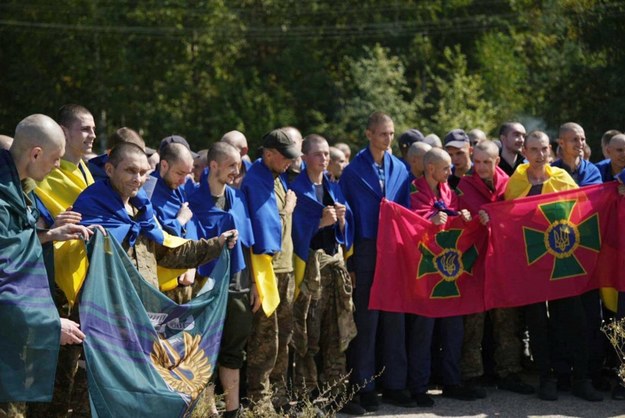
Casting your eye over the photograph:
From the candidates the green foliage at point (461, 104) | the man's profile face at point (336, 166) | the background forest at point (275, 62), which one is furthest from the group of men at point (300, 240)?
the background forest at point (275, 62)

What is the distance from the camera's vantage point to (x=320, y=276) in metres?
8.77

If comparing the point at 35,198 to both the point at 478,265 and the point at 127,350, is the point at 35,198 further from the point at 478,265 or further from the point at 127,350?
the point at 478,265

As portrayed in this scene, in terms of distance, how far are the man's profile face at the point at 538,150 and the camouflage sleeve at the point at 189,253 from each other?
350cm

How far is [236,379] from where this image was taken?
311 inches

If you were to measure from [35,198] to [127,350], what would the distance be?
1247mm

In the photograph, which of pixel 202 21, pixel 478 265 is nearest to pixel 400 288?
pixel 478 265

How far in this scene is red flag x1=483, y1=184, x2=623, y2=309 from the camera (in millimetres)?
9305

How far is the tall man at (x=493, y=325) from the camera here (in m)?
9.48

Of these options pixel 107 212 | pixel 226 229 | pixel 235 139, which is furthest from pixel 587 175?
pixel 107 212

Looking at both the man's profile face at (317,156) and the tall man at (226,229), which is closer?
the tall man at (226,229)

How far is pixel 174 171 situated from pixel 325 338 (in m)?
2.19

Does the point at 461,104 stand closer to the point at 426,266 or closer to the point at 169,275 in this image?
the point at 426,266

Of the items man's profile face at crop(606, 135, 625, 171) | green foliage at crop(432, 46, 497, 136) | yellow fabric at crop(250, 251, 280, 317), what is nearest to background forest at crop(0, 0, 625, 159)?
green foliage at crop(432, 46, 497, 136)

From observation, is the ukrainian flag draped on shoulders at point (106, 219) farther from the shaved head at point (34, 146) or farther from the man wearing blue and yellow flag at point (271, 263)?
the man wearing blue and yellow flag at point (271, 263)
